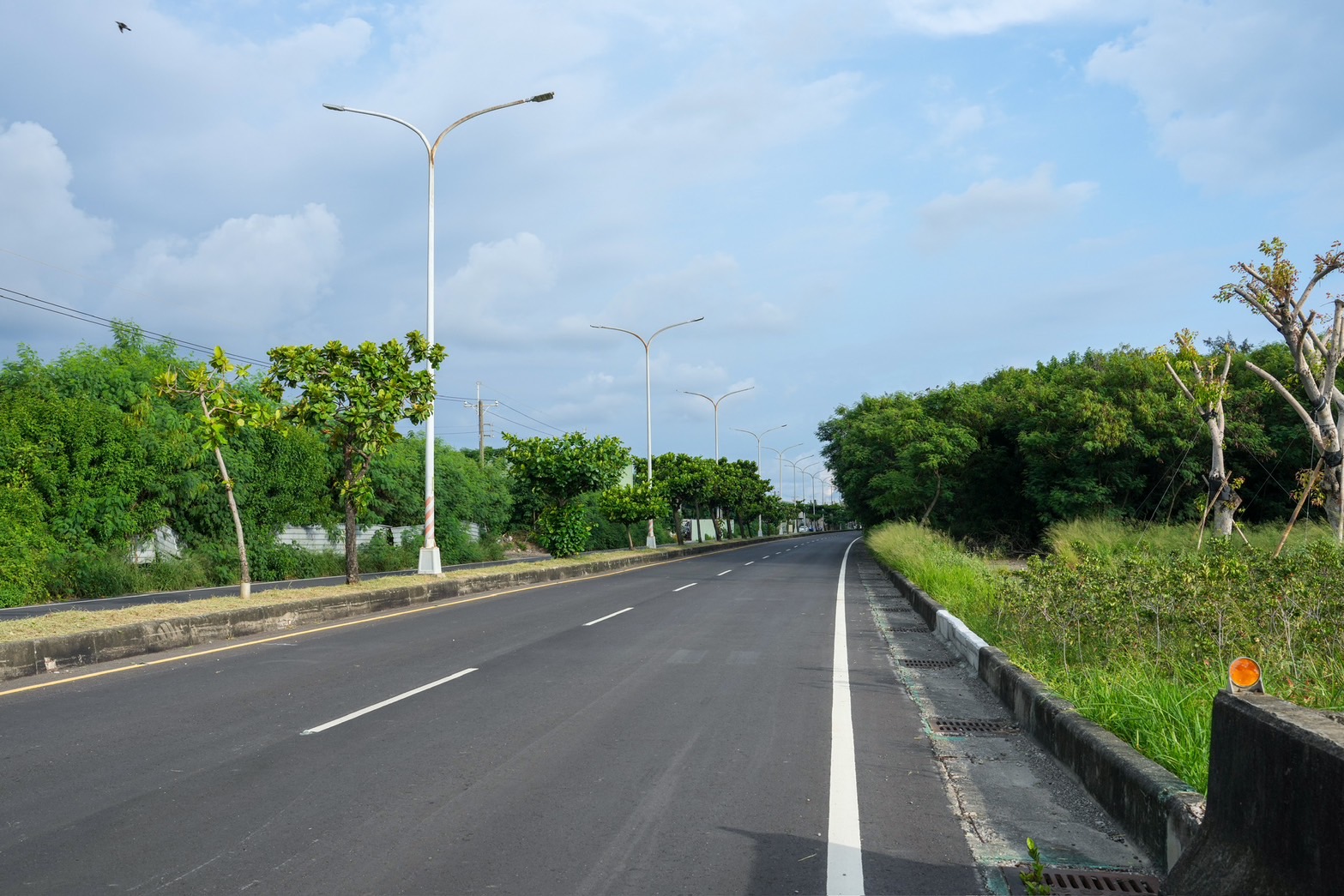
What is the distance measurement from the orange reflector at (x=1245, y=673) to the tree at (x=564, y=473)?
2797cm

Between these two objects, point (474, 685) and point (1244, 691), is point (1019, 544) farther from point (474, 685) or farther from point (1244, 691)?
point (1244, 691)

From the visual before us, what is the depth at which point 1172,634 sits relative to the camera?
842cm

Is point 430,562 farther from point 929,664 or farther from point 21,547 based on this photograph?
point 929,664

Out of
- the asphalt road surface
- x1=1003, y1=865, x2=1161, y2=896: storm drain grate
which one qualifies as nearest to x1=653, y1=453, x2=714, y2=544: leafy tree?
the asphalt road surface

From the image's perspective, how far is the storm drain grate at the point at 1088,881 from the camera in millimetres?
4227

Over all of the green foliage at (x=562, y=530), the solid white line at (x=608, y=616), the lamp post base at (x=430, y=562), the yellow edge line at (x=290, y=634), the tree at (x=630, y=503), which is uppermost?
the tree at (x=630, y=503)

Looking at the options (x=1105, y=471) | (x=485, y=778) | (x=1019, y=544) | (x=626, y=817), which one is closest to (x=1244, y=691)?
Result: (x=626, y=817)

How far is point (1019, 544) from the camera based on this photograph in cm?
3550

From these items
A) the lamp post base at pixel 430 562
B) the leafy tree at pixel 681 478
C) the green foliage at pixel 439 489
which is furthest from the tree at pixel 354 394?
the leafy tree at pixel 681 478

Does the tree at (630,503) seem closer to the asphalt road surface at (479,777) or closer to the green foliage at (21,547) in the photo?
the green foliage at (21,547)

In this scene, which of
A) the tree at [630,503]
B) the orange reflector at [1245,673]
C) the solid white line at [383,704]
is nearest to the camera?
the orange reflector at [1245,673]

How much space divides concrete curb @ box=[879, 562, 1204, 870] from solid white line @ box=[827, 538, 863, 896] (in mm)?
1312

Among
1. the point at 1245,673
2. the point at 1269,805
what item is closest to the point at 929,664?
the point at 1245,673

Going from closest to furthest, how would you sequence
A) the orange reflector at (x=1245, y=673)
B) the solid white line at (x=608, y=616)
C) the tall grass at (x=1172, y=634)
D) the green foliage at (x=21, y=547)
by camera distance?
the orange reflector at (x=1245, y=673), the tall grass at (x=1172, y=634), the solid white line at (x=608, y=616), the green foliage at (x=21, y=547)
